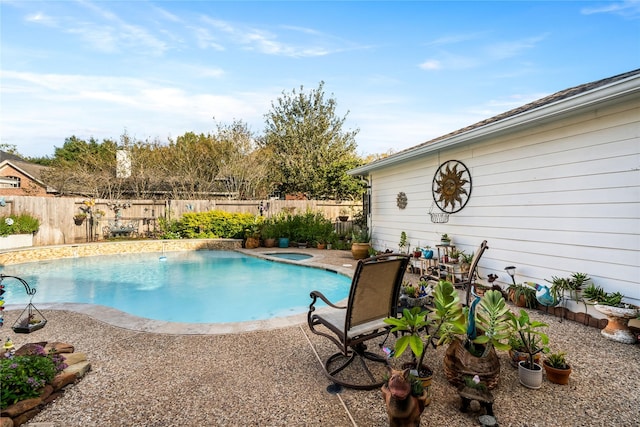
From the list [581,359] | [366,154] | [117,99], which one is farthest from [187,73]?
[366,154]

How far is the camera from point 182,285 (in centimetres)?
759

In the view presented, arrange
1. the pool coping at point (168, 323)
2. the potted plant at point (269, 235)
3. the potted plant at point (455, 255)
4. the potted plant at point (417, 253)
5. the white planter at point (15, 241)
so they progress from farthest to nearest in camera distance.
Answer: the potted plant at point (269, 235) → the white planter at point (15, 241) → the potted plant at point (417, 253) → the potted plant at point (455, 255) → the pool coping at point (168, 323)

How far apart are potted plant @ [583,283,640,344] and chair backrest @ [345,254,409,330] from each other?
8.29 feet

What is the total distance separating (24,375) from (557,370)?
407 centimetres

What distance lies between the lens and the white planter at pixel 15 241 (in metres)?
9.54

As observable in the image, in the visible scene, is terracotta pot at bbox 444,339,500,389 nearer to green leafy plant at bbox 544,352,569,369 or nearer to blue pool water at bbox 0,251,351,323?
green leafy plant at bbox 544,352,569,369

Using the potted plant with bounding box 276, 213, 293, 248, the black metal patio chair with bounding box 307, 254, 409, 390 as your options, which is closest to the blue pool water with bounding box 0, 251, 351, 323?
the potted plant with bounding box 276, 213, 293, 248

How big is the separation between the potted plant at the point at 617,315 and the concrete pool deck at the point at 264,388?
14 centimetres

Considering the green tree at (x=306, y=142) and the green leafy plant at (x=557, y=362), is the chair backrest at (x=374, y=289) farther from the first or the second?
the green tree at (x=306, y=142)

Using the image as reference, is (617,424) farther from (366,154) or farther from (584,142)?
(366,154)

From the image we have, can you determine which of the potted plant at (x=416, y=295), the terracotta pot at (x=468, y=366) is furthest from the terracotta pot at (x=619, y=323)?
the terracotta pot at (x=468, y=366)

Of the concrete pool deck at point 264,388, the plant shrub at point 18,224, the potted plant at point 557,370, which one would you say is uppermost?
the plant shrub at point 18,224

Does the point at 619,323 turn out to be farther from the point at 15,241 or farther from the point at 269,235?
the point at 15,241

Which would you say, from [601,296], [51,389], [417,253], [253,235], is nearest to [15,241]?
[253,235]
